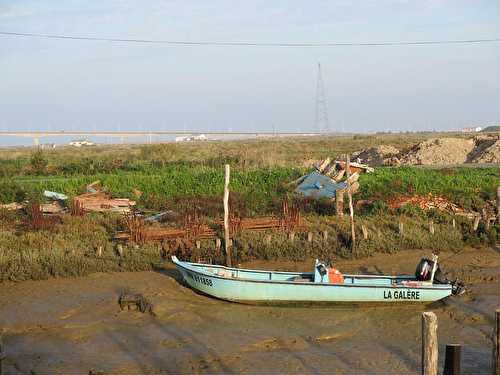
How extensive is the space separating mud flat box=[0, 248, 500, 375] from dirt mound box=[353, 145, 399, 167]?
28174 mm

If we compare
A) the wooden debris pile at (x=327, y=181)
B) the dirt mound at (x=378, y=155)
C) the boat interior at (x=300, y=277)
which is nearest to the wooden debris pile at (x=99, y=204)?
the wooden debris pile at (x=327, y=181)

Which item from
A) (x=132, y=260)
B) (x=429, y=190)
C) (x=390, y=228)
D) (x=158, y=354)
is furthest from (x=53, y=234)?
(x=429, y=190)

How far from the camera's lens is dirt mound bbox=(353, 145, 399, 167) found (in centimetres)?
4647

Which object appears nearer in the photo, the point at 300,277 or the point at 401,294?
the point at 401,294

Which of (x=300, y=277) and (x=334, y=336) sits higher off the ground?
(x=300, y=277)

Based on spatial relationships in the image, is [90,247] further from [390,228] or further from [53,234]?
[390,228]

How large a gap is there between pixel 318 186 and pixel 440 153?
20.2 metres

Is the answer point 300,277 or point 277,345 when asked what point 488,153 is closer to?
point 300,277

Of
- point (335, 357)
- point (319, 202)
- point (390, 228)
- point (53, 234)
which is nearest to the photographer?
point (335, 357)

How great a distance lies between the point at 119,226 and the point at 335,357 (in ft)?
36.9

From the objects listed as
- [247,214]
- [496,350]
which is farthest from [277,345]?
[247,214]

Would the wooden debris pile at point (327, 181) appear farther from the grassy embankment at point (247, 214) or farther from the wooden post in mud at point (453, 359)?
the wooden post in mud at point (453, 359)

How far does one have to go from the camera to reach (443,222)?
76.9 feet

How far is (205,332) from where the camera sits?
47.8 feet
